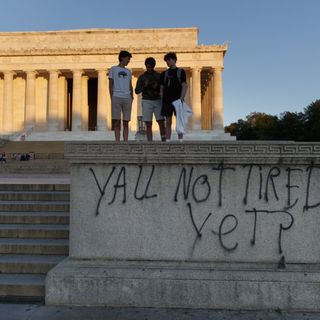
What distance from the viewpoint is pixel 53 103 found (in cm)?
5359

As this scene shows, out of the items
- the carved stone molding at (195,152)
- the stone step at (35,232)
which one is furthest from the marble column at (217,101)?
the carved stone molding at (195,152)

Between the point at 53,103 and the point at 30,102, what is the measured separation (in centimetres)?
328

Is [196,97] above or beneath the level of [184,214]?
above

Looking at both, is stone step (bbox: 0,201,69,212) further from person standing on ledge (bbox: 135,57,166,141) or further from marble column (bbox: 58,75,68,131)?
marble column (bbox: 58,75,68,131)

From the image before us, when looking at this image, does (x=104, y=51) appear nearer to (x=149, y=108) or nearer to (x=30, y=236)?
(x=149, y=108)

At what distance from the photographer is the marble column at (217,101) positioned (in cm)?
5031

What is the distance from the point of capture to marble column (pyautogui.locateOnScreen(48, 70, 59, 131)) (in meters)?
53.0

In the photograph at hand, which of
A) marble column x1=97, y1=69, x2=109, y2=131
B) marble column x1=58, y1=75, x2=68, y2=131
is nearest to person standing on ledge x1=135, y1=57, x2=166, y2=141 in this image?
marble column x1=97, y1=69, x2=109, y2=131

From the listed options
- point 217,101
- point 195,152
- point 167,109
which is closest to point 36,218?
point 167,109

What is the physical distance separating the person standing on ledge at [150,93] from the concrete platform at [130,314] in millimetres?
3764

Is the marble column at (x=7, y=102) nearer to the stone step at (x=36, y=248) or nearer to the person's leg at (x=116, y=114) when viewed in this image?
the person's leg at (x=116, y=114)

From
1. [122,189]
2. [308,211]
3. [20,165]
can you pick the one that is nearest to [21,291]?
[122,189]

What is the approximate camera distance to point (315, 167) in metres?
5.63

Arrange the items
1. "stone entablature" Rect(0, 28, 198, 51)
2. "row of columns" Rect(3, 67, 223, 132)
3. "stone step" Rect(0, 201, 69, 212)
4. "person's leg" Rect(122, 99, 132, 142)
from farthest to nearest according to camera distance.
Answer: "stone entablature" Rect(0, 28, 198, 51) → "row of columns" Rect(3, 67, 223, 132) → "stone step" Rect(0, 201, 69, 212) → "person's leg" Rect(122, 99, 132, 142)
